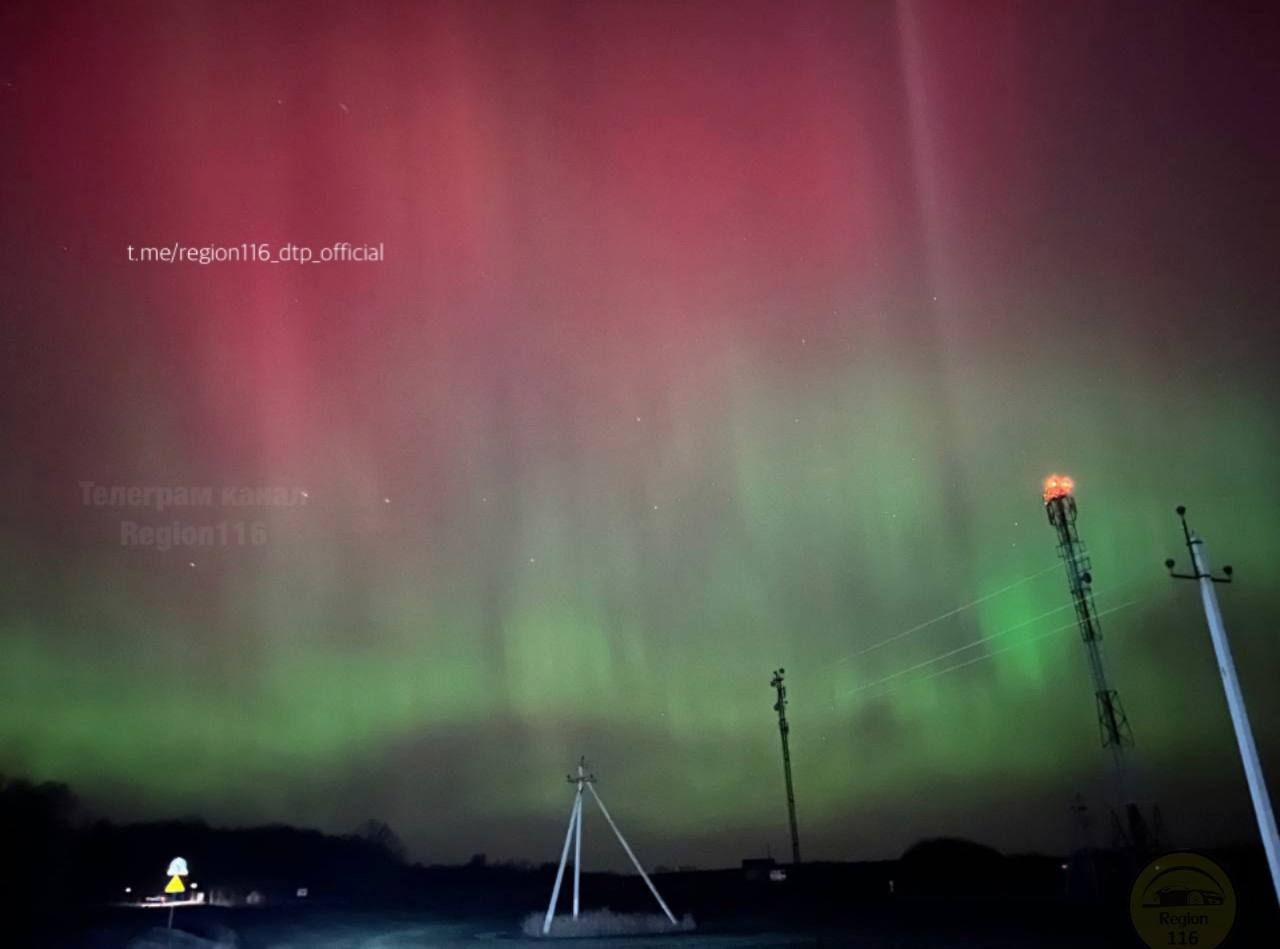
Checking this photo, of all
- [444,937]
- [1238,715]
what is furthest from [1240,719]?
[444,937]

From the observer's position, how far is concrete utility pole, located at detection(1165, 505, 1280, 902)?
1012 cm

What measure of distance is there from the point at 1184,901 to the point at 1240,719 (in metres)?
2.84

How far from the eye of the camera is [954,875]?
51.1m

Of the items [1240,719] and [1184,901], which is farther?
[1240,719]

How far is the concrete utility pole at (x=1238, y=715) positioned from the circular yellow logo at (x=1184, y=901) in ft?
7.02

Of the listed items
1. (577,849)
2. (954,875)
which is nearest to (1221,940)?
(577,849)

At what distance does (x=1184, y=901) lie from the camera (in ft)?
27.7

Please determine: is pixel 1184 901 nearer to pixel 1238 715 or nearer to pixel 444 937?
pixel 1238 715

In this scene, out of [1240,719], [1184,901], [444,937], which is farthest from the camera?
[444,937]

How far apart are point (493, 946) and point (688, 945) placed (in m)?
5.60

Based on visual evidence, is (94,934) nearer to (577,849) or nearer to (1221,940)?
(577,849)

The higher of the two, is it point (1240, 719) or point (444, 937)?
point (1240, 719)

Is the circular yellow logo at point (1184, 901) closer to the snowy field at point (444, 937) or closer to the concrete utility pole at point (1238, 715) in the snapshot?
the concrete utility pole at point (1238, 715)

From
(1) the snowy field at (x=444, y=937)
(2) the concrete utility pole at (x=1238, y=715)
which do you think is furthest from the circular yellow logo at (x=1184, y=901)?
(1) the snowy field at (x=444, y=937)
